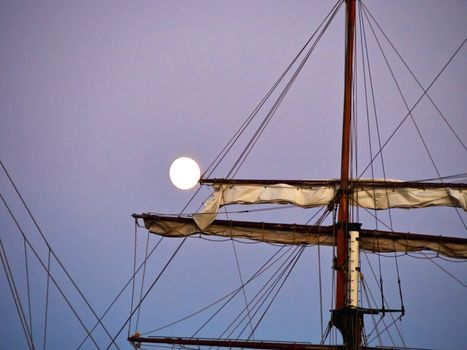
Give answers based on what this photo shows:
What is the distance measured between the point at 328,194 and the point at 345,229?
1549mm

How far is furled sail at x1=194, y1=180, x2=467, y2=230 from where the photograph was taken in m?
16.5

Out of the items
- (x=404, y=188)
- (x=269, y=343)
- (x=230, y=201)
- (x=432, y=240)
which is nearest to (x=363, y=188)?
(x=404, y=188)

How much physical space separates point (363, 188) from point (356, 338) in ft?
15.4

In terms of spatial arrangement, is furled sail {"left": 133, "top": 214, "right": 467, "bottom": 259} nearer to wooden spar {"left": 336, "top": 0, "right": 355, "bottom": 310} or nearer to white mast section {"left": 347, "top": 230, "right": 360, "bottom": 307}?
wooden spar {"left": 336, "top": 0, "right": 355, "bottom": 310}

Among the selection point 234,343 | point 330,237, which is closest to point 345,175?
point 330,237

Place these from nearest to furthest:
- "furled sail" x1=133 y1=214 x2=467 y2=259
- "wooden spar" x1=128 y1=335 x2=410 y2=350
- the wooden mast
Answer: the wooden mast, "wooden spar" x1=128 y1=335 x2=410 y2=350, "furled sail" x1=133 y1=214 x2=467 y2=259

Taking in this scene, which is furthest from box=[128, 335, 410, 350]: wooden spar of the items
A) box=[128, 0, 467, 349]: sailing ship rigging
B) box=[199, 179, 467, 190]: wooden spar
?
box=[199, 179, 467, 190]: wooden spar

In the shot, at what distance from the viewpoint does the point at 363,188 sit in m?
16.9

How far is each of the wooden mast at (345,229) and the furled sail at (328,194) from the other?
0.67 m

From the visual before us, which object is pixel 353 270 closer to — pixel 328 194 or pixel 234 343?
pixel 328 194

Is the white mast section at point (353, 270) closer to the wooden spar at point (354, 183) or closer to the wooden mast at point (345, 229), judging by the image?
the wooden mast at point (345, 229)

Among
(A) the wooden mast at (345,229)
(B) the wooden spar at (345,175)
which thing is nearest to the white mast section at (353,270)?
(A) the wooden mast at (345,229)

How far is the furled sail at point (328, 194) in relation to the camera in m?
16.5

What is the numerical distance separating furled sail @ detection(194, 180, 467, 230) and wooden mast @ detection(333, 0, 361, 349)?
67 cm
